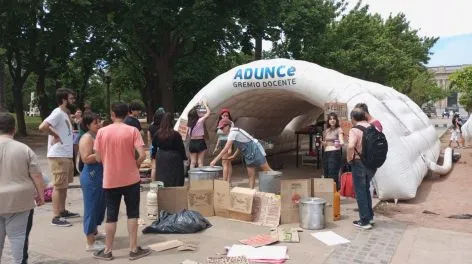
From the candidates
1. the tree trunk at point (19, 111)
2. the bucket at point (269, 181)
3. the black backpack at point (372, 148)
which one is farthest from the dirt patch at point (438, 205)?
the tree trunk at point (19, 111)

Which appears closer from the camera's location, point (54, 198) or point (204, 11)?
point (54, 198)

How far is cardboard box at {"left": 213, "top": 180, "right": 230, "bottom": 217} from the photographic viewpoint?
7.41m

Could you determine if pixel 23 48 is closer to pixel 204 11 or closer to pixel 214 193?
pixel 204 11

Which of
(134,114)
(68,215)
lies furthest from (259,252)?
(134,114)

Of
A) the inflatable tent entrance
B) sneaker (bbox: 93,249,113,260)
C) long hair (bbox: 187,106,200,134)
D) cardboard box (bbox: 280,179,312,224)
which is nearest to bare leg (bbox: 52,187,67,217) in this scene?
sneaker (bbox: 93,249,113,260)

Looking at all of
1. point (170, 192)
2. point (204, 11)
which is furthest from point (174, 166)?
point (204, 11)

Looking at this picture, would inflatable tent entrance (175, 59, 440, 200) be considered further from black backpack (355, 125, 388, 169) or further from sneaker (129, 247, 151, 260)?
sneaker (129, 247, 151, 260)

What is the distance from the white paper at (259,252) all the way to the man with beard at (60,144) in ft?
8.91

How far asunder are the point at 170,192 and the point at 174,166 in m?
0.40

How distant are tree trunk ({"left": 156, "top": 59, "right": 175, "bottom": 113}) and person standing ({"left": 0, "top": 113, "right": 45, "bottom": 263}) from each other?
57.4 ft

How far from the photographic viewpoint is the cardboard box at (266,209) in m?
7.10

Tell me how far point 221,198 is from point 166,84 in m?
15.7

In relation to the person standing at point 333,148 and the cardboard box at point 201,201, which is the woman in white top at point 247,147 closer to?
the cardboard box at point 201,201

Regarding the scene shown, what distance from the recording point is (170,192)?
7.22m
